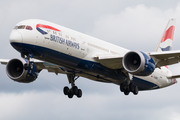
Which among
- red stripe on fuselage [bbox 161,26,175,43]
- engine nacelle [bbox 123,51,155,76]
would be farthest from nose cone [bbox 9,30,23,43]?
red stripe on fuselage [bbox 161,26,175,43]

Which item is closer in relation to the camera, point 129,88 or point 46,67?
point 129,88

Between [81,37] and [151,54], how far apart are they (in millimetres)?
6539

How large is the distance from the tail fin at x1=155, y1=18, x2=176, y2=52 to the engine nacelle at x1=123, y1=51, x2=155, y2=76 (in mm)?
15057

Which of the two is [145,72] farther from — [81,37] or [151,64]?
[81,37]

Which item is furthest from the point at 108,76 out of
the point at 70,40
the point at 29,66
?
the point at 29,66

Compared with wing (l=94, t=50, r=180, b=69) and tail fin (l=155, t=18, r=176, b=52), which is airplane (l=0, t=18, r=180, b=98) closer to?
wing (l=94, t=50, r=180, b=69)

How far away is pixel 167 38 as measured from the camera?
49.6 metres

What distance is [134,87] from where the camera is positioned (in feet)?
128

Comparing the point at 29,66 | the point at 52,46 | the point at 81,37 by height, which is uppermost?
the point at 81,37

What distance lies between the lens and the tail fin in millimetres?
48431

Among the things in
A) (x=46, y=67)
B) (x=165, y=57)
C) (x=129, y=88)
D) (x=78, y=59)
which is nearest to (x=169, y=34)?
(x=129, y=88)

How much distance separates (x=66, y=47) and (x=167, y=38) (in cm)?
2160

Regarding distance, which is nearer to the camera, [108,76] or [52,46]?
[52,46]

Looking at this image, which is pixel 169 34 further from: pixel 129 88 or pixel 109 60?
pixel 109 60
